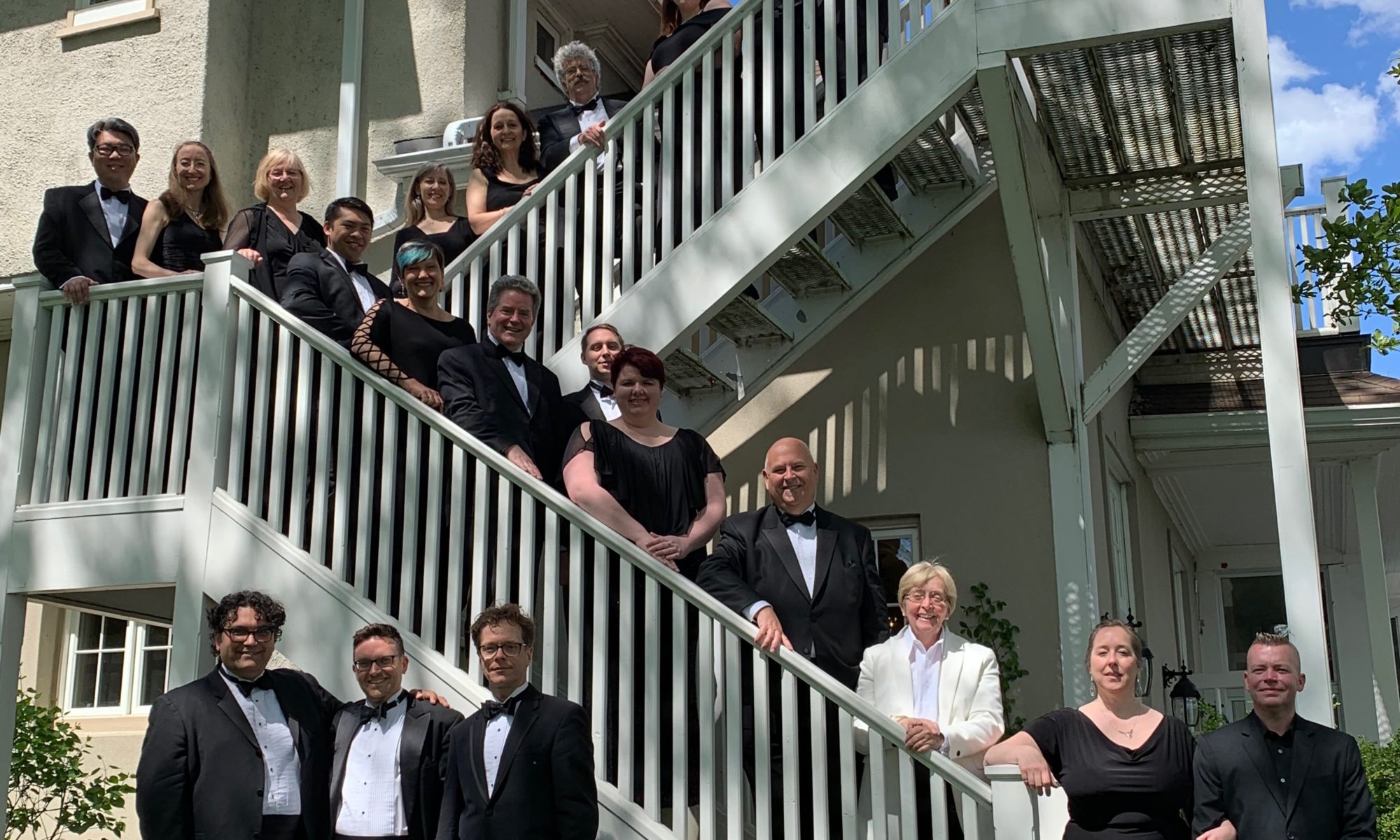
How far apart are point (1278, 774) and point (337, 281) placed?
3814 mm

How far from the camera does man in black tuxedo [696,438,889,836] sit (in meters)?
4.56

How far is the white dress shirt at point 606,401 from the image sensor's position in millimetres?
5422

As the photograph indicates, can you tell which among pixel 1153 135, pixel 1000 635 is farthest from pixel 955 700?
pixel 1153 135

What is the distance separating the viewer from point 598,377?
5426 mm

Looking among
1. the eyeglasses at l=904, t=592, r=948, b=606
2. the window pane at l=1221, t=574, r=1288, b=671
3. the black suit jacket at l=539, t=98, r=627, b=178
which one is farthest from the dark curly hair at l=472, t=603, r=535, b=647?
the window pane at l=1221, t=574, r=1288, b=671

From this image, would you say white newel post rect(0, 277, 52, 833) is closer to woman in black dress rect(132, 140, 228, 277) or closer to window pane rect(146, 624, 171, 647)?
woman in black dress rect(132, 140, 228, 277)

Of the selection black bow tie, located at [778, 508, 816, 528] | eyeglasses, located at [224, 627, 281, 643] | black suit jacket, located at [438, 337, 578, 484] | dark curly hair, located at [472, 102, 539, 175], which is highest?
dark curly hair, located at [472, 102, 539, 175]

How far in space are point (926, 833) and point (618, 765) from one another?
0.99 m

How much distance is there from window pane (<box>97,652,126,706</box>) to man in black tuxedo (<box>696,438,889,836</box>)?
611 centimetres

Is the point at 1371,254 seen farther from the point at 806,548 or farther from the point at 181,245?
the point at 181,245

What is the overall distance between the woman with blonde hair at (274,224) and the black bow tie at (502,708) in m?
2.39

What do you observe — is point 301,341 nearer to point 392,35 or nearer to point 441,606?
point 441,606

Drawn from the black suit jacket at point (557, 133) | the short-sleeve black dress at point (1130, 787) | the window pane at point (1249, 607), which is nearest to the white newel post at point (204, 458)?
the black suit jacket at point (557, 133)

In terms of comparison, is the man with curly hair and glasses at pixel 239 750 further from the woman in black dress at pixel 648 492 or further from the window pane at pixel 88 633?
the window pane at pixel 88 633
